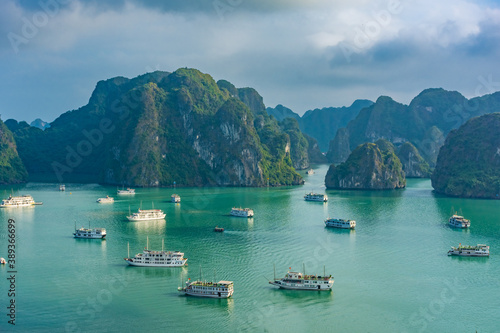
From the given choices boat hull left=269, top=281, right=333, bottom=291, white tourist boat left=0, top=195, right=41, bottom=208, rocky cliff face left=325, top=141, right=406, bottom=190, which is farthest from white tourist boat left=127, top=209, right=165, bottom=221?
rocky cliff face left=325, top=141, right=406, bottom=190

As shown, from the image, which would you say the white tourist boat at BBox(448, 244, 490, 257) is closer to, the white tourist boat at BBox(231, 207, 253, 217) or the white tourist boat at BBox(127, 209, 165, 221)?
the white tourist boat at BBox(231, 207, 253, 217)

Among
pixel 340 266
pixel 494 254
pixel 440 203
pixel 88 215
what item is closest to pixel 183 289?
pixel 340 266

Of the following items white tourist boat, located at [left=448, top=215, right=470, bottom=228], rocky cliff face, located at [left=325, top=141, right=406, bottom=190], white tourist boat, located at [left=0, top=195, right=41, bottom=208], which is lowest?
white tourist boat, located at [left=448, top=215, right=470, bottom=228]

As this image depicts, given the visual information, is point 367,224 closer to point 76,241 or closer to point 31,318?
point 76,241

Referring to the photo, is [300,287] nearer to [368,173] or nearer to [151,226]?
[151,226]

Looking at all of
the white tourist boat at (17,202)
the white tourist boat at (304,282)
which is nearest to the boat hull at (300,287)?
the white tourist boat at (304,282)

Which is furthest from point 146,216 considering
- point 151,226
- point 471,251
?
point 471,251
